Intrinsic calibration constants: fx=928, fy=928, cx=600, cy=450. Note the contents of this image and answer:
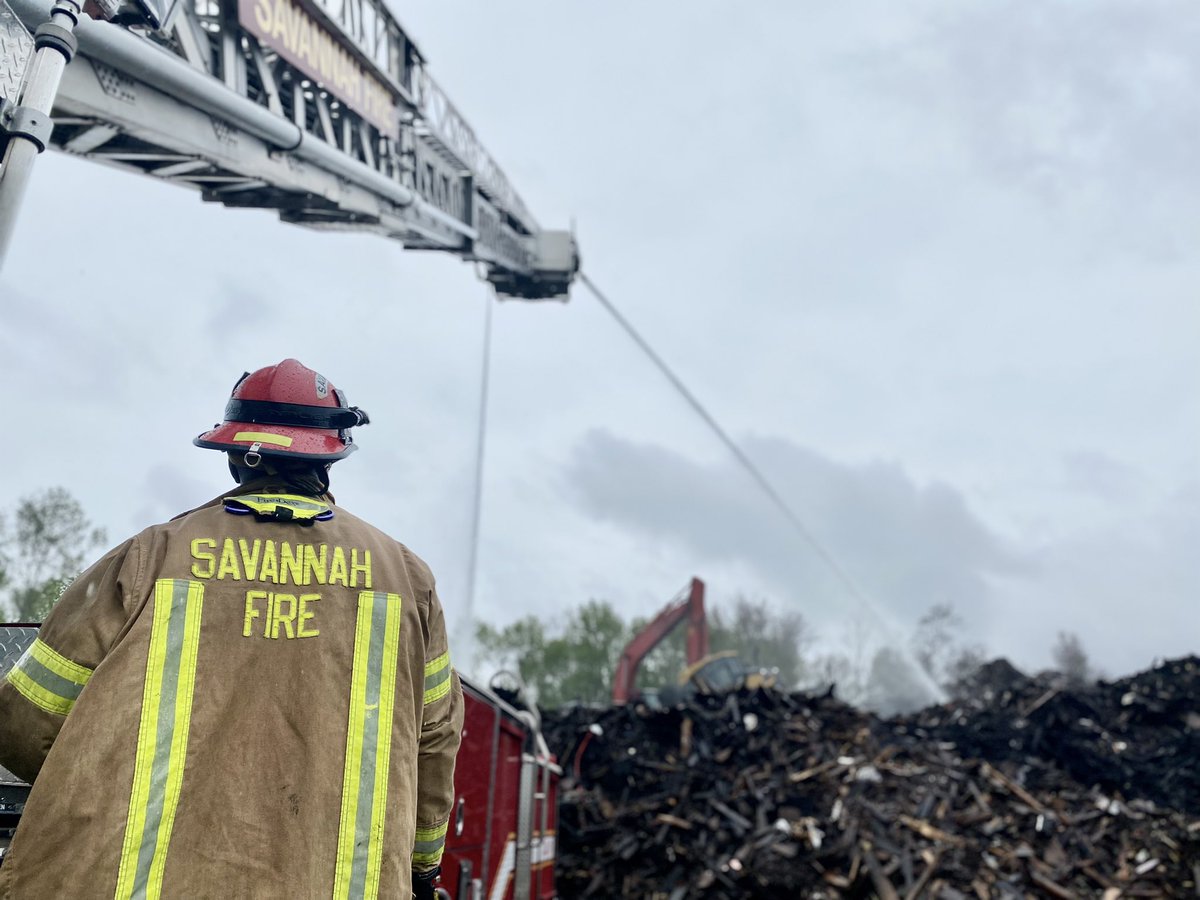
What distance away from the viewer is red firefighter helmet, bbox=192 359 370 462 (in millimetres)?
2355

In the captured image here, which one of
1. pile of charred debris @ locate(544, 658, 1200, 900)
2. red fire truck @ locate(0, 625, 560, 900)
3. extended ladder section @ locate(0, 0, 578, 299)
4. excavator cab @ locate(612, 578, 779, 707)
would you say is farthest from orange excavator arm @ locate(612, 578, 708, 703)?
red fire truck @ locate(0, 625, 560, 900)

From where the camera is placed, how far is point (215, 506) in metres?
2.24

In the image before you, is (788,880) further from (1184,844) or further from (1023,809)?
(1184,844)

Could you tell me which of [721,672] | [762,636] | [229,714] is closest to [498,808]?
[229,714]

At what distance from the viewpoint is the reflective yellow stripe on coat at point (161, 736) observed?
1.81 meters

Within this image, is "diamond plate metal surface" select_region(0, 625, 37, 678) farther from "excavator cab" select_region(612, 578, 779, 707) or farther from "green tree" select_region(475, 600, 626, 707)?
"green tree" select_region(475, 600, 626, 707)

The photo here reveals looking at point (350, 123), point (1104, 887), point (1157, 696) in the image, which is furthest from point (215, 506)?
point (1157, 696)

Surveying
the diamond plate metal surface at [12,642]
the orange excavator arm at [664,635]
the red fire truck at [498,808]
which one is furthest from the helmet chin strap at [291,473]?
the orange excavator arm at [664,635]

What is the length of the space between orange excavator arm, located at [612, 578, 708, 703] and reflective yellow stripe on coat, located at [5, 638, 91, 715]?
1549cm

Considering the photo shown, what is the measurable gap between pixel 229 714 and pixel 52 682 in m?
0.36

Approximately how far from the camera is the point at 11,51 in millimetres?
2059

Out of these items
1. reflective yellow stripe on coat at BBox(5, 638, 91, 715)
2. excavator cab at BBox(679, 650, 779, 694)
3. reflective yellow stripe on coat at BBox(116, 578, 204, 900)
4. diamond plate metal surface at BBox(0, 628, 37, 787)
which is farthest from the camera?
excavator cab at BBox(679, 650, 779, 694)

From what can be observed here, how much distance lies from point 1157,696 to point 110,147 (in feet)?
43.5

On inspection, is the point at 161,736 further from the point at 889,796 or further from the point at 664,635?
the point at 664,635
